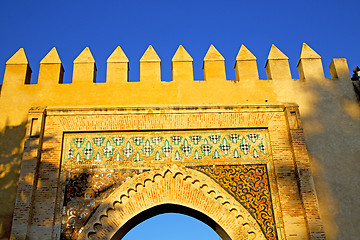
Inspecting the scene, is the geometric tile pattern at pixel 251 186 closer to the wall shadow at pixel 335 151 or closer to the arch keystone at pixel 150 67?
the wall shadow at pixel 335 151

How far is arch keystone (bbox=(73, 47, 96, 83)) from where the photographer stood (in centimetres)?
676

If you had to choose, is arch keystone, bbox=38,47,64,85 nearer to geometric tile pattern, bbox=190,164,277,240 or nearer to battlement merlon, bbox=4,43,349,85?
battlement merlon, bbox=4,43,349,85

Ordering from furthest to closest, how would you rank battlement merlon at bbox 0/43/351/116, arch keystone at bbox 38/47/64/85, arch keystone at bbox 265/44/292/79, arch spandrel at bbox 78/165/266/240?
arch keystone at bbox 265/44/292/79, arch keystone at bbox 38/47/64/85, battlement merlon at bbox 0/43/351/116, arch spandrel at bbox 78/165/266/240

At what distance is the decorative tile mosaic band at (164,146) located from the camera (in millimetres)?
6137

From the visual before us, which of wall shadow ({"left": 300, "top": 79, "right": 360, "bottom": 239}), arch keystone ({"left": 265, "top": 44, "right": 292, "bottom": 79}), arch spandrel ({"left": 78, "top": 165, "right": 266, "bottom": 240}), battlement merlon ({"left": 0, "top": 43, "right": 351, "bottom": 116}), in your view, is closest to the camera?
arch spandrel ({"left": 78, "top": 165, "right": 266, "bottom": 240})

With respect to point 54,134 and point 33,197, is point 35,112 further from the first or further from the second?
point 33,197

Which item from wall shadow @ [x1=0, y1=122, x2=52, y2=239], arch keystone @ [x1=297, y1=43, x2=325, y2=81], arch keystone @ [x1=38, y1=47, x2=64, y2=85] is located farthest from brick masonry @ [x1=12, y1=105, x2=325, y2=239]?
arch keystone @ [x1=297, y1=43, x2=325, y2=81]

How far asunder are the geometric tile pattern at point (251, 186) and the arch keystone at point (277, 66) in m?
1.55

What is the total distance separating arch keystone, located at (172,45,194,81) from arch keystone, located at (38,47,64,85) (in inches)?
68.4

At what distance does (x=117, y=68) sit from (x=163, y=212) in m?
2.29

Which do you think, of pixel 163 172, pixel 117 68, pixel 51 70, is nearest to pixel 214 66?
pixel 117 68

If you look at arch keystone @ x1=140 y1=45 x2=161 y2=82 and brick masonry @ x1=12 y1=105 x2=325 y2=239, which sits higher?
arch keystone @ x1=140 y1=45 x2=161 y2=82

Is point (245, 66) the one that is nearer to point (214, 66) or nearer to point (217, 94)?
point (214, 66)

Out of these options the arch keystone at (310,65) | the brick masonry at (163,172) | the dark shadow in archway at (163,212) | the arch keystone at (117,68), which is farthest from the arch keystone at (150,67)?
the arch keystone at (310,65)
